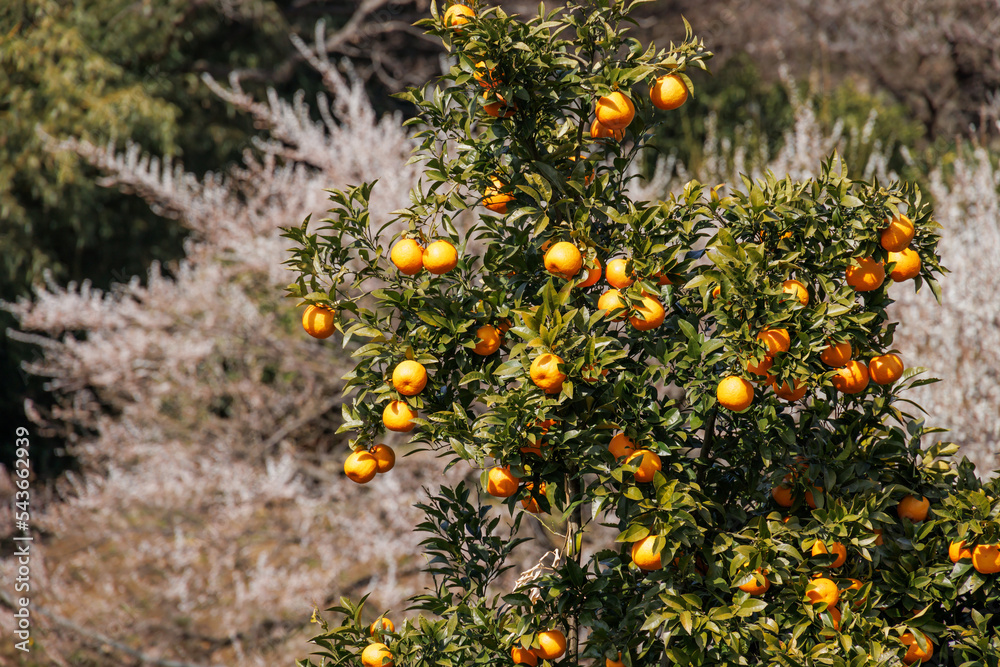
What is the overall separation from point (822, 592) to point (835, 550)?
0.07 metres

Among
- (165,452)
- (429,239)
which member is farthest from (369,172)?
(429,239)

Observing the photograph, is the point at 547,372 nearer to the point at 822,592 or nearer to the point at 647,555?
the point at 647,555

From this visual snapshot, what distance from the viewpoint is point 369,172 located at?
4.20 m

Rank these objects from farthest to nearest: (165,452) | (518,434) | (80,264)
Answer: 1. (80,264)
2. (165,452)
3. (518,434)

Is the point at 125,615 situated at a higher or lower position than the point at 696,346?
lower

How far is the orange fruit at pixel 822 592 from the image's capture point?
1.16 m

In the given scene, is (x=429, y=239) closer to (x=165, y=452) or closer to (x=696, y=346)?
(x=696, y=346)

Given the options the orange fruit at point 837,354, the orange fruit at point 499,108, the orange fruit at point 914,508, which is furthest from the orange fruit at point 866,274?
the orange fruit at point 499,108

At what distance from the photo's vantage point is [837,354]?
115cm

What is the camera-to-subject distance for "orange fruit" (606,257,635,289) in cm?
118

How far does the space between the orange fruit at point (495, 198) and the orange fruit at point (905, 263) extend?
701mm

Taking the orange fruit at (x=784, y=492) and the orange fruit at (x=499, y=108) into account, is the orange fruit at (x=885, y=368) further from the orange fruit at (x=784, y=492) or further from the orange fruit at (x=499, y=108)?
the orange fruit at (x=499, y=108)

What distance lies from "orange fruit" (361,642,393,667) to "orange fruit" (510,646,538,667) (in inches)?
8.8

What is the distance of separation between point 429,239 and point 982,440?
275 centimetres
